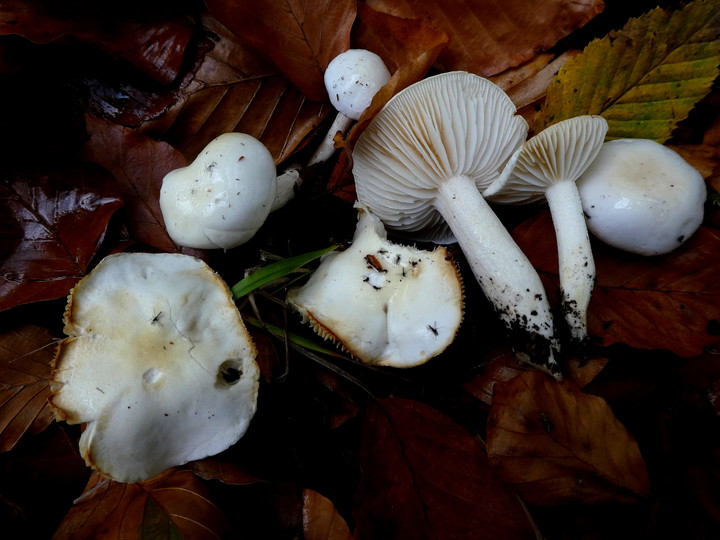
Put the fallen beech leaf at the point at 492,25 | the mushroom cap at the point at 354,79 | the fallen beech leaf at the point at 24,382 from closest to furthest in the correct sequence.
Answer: the fallen beech leaf at the point at 24,382 < the mushroom cap at the point at 354,79 < the fallen beech leaf at the point at 492,25

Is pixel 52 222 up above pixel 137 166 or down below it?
below

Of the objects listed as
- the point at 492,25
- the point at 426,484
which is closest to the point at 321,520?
the point at 426,484

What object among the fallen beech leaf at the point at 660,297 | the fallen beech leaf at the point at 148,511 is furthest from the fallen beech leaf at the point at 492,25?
the fallen beech leaf at the point at 148,511

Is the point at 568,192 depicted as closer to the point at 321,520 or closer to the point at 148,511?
the point at 321,520

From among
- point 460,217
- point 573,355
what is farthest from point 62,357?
point 573,355

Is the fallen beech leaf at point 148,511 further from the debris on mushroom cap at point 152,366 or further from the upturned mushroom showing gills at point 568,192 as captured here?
the upturned mushroom showing gills at point 568,192

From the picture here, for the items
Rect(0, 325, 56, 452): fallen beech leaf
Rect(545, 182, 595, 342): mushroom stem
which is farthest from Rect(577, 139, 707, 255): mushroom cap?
Rect(0, 325, 56, 452): fallen beech leaf
